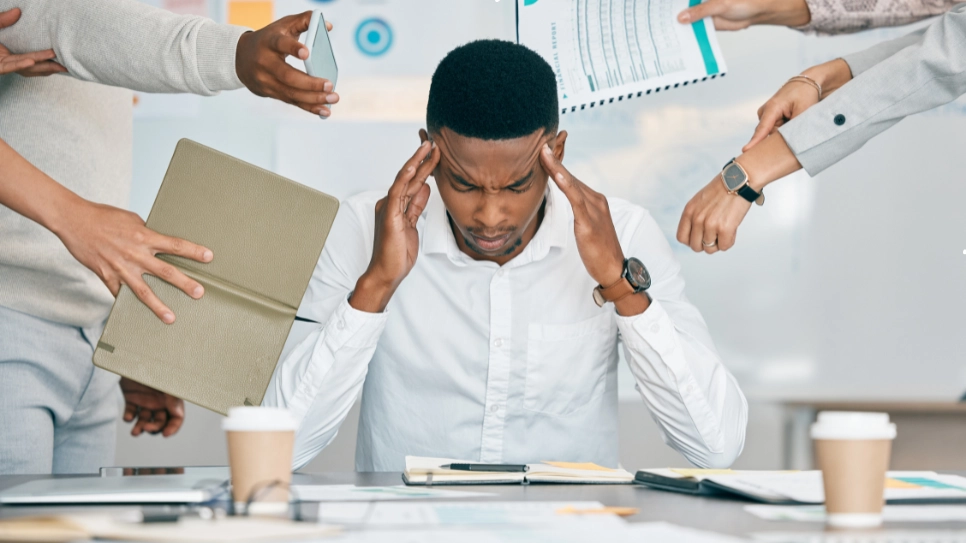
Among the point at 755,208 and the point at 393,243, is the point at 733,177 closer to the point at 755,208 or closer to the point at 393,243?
the point at 393,243

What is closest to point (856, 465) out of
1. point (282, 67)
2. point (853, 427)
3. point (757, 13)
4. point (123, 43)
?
point (853, 427)

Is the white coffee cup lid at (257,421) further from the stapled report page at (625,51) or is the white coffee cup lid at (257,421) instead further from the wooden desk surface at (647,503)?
the stapled report page at (625,51)

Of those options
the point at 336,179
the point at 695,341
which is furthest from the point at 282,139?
the point at 695,341

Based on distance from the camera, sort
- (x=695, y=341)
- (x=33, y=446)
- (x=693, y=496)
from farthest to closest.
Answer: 1. (x=695, y=341)
2. (x=33, y=446)
3. (x=693, y=496)

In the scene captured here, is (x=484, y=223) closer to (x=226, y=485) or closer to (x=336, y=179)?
(x=226, y=485)

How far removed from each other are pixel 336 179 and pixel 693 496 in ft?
5.10

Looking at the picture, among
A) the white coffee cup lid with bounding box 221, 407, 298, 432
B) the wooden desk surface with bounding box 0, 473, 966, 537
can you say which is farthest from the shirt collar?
the white coffee cup lid with bounding box 221, 407, 298, 432

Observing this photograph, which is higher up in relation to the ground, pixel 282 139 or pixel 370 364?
pixel 282 139

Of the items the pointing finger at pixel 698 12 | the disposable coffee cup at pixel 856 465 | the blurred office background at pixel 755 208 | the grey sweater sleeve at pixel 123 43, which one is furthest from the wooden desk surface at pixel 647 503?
the blurred office background at pixel 755 208

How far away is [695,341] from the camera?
1549 millimetres

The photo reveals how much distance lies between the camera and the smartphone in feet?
4.43

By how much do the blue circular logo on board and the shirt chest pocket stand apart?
105 centimetres

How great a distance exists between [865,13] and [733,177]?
2.24 ft

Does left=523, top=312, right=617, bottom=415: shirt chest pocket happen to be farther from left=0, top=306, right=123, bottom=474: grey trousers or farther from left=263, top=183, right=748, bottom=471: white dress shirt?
left=0, top=306, right=123, bottom=474: grey trousers
